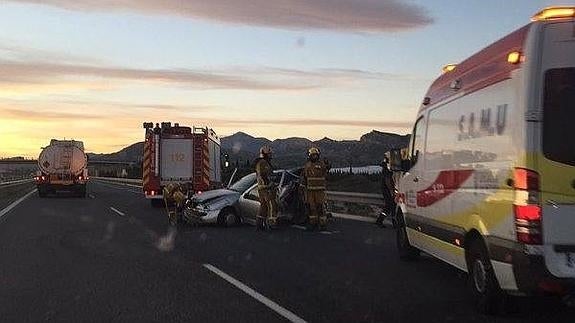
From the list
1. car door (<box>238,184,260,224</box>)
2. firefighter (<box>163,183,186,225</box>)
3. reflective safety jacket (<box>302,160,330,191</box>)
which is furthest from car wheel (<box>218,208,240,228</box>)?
reflective safety jacket (<box>302,160,330,191</box>)

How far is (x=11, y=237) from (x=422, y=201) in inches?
355

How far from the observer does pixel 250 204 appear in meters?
16.4

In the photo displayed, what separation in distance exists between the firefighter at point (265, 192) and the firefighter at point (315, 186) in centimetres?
77

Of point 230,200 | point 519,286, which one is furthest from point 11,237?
point 519,286

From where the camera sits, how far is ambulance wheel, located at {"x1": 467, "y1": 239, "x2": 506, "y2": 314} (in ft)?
21.9

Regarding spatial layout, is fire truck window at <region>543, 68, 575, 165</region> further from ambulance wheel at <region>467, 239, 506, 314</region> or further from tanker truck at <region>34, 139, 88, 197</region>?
tanker truck at <region>34, 139, 88, 197</region>

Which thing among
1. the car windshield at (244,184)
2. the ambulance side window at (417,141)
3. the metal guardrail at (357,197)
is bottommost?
the metal guardrail at (357,197)

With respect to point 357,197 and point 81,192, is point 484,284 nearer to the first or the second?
point 357,197

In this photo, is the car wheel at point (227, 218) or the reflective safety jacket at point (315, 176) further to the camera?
the car wheel at point (227, 218)

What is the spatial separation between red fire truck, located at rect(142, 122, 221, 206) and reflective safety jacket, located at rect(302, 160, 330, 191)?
1048 centimetres

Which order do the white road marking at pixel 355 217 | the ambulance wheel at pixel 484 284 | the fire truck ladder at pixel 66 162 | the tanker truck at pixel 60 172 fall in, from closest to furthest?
the ambulance wheel at pixel 484 284 → the white road marking at pixel 355 217 → the tanker truck at pixel 60 172 → the fire truck ladder at pixel 66 162

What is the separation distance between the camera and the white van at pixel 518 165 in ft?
19.0

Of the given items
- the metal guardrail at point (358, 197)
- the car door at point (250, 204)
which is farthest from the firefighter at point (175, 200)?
the metal guardrail at point (358, 197)

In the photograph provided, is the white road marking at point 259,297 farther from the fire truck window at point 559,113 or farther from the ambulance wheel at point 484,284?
the fire truck window at point 559,113
